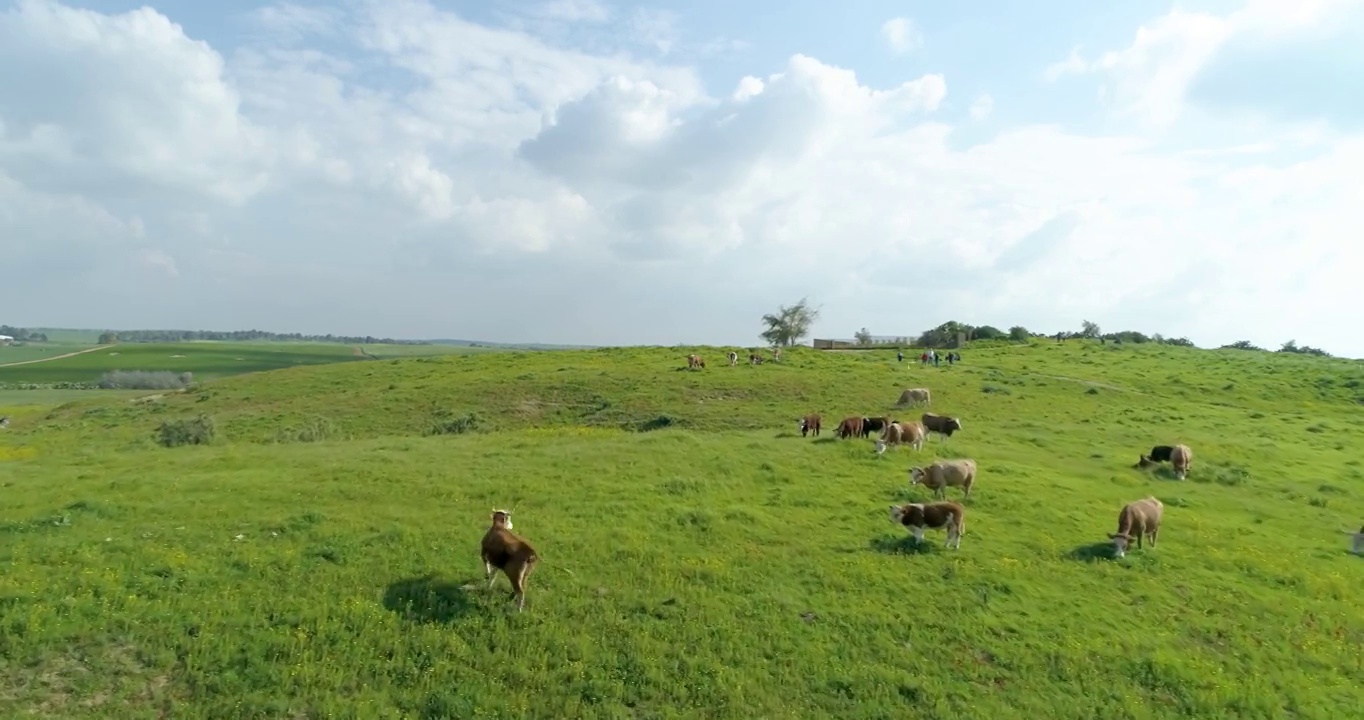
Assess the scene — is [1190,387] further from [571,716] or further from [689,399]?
[571,716]

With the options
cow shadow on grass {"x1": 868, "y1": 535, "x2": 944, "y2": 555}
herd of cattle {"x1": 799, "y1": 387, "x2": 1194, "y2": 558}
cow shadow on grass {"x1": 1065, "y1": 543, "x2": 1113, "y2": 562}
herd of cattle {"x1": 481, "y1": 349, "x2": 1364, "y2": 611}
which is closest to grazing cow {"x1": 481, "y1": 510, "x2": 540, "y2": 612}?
herd of cattle {"x1": 481, "y1": 349, "x2": 1364, "y2": 611}

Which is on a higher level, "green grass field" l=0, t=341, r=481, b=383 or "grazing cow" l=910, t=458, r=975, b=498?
"grazing cow" l=910, t=458, r=975, b=498

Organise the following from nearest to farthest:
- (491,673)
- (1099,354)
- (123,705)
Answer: (123,705) → (491,673) → (1099,354)

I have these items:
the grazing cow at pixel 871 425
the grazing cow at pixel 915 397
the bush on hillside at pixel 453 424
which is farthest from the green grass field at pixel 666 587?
the grazing cow at pixel 915 397

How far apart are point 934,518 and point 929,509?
0.76ft

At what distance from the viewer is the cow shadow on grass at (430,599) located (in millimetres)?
12750

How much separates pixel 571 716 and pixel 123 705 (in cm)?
594

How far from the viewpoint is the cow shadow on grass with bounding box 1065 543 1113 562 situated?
17.3 metres

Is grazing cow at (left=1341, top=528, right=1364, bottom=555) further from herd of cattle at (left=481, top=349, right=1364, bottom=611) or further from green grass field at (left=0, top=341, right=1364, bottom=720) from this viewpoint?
green grass field at (left=0, top=341, right=1364, bottom=720)

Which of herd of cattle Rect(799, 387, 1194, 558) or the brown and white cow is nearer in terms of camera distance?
herd of cattle Rect(799, 387, 1194, 558)

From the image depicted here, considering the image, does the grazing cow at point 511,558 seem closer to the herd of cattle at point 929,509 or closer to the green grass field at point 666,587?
the herd of cattle at point 929,509

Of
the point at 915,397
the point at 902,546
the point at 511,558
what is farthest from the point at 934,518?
the point at 915,397

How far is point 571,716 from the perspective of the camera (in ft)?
36.0

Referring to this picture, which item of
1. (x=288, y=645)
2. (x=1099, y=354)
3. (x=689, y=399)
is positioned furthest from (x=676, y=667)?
(x=1099, y=354)
